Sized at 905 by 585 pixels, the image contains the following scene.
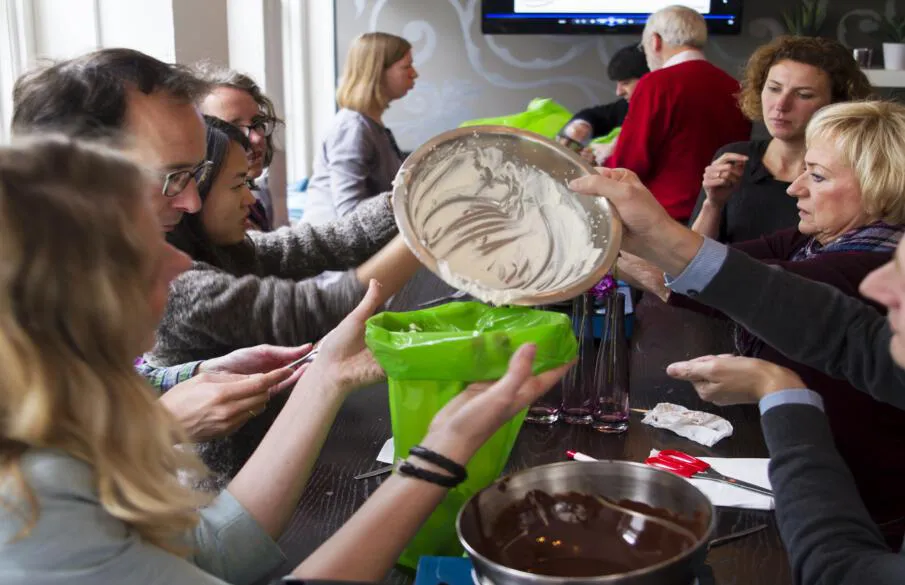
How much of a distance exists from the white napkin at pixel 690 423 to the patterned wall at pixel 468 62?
453 centimetres

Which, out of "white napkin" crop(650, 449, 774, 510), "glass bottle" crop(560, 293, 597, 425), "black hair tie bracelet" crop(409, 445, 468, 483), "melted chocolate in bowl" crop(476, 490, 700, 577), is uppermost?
"black hair tie bracelet" crop(409, 445, 468, 483)

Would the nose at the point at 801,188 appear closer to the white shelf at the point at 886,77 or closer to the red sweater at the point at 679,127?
the red sweater at the point at 679,127

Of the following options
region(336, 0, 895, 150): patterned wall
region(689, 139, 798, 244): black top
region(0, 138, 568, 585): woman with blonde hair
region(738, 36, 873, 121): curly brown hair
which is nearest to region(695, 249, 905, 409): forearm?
region(0, 138, 568, 585): woman with blonde hair

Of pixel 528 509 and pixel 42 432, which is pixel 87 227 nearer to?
pixel 42 432

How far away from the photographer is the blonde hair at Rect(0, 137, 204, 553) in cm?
80

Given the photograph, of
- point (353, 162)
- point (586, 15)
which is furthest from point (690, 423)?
point (586, 15)

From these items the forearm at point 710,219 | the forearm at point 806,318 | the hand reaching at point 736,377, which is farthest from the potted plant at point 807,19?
the hand reaching at point 736,377

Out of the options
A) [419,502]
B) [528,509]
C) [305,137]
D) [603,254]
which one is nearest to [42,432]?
[419,502]

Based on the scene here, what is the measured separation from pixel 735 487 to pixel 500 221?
0.55 meters

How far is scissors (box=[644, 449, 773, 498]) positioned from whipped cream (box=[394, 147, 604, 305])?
1.14 ft

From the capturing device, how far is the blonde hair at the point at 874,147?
185 centimetres

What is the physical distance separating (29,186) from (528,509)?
64cm

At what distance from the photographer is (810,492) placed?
1.07 m

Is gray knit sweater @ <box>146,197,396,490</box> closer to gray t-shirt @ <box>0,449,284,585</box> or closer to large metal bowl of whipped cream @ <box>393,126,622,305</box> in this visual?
large metal bowl of whipped cream @ <box>393,126,622,305</box>
